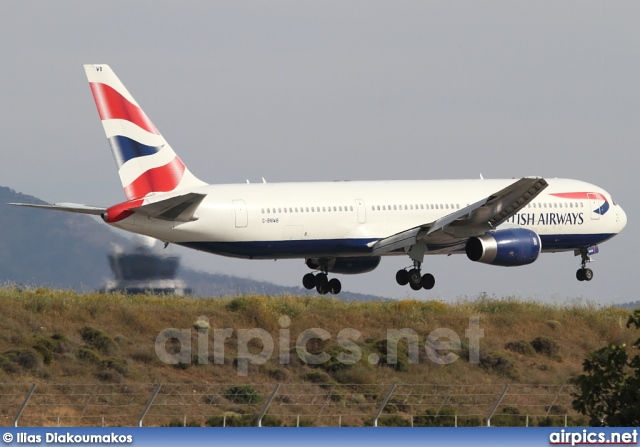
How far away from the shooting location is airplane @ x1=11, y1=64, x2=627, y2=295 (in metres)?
46.1

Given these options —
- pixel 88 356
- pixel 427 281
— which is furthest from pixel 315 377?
pixel 427 281

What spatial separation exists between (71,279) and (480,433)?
126 ft

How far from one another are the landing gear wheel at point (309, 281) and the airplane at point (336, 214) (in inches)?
1.6

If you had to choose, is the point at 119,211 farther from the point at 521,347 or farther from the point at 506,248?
the point at 521,347

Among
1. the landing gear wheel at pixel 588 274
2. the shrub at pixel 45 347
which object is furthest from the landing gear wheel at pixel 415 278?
the shrub at pixel 45 347

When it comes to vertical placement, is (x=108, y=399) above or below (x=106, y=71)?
below

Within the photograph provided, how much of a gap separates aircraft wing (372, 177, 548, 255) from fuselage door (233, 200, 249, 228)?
227 inches

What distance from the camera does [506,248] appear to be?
4747 centimetres

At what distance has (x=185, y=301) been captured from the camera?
4766 cm

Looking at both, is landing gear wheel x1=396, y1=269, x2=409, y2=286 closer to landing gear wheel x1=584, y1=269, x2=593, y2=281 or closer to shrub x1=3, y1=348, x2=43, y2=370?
landing gear wheel x1=584, y1=269, x2=593, y2=281

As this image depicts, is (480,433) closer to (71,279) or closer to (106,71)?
(106,71)

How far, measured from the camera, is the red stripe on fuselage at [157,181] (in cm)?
4600

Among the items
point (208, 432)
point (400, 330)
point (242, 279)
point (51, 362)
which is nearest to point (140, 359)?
point (51, 362)

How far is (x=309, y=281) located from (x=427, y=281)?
5275 mm
